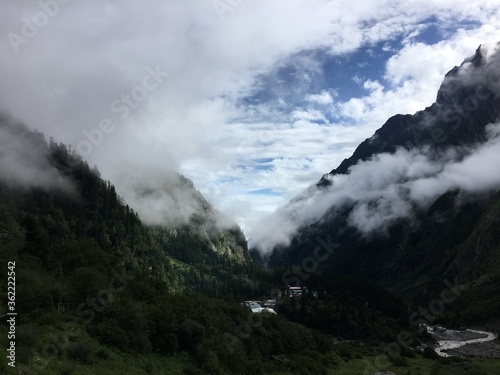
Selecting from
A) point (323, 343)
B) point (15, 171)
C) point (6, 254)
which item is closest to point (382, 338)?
point (323, 343)

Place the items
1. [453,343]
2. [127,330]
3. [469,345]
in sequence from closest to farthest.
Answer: [127,330] < [469,345] < [453,343]

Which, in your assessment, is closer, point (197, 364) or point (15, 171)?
point (197, 364)

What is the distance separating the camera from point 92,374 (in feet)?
126

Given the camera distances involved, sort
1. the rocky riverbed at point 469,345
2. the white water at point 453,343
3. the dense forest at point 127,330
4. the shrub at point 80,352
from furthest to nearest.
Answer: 1. the white water at point 453,343
2. the rocky riverbed at point 469,345
3. the dense forest at point 127,330
4. the shrub at point 80,352

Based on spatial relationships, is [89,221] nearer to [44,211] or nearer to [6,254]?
[44,211]

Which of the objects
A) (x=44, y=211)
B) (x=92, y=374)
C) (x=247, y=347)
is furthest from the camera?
(x=44, y=211)

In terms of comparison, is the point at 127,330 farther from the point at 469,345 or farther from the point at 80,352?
the point at 469,345

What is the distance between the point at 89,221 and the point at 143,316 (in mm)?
144469

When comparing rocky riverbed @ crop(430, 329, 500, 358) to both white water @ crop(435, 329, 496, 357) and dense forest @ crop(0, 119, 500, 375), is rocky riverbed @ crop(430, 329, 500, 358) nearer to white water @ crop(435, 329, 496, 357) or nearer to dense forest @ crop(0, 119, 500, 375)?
white water @ crop(435, 329, 496, 357)
